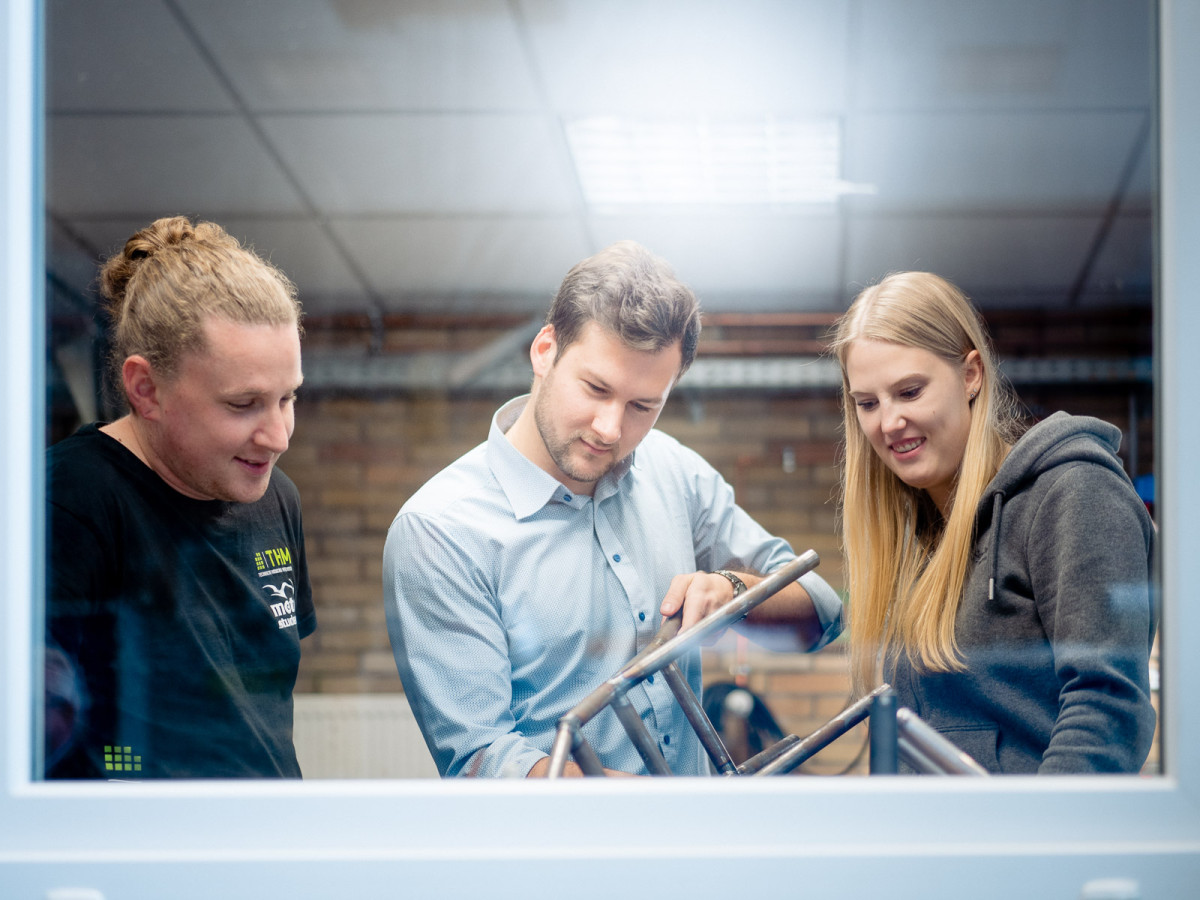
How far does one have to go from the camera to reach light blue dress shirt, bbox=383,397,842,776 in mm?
1106

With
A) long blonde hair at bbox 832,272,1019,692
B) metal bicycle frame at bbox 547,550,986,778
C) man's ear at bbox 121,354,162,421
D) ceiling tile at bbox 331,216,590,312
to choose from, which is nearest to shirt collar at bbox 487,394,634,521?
metal bicycle frame at bbox 547,550,986,778

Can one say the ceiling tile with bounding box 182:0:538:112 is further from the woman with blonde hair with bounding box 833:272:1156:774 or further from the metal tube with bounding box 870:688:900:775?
the metal tube with bounding box 870:688:900:775

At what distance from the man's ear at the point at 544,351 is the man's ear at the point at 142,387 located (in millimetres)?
483

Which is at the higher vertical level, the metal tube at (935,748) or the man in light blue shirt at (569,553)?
the man in light blue shirt at (569,553)

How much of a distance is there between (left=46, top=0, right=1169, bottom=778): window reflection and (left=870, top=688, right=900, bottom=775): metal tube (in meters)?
0.44

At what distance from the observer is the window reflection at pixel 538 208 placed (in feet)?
4.39

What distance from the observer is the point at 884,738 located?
79 cm

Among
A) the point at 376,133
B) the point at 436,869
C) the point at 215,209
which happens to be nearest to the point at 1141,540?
the point at 436,869

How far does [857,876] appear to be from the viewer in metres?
0.63

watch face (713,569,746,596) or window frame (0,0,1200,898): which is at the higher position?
watch face (713,569,746,596)

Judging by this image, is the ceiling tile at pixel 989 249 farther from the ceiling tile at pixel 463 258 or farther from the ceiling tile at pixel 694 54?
the ceiling tile at pixel 463 258

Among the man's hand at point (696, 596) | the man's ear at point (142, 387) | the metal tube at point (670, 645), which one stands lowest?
the metal tube at point (670, 645)

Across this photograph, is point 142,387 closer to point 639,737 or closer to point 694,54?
point 639,737

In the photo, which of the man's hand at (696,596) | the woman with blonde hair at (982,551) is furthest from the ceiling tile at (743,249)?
the man's hand at (696,596)
